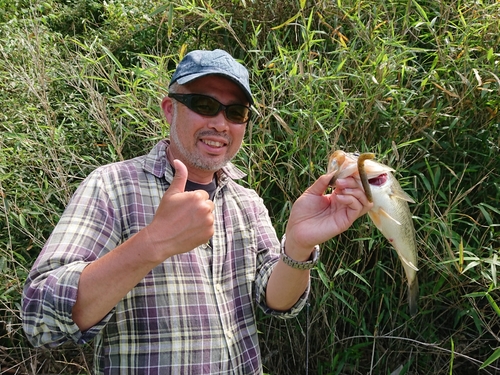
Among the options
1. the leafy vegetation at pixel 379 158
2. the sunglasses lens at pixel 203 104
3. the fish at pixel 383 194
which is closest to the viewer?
the fish at pixel 383 194

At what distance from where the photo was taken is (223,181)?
2.04 meters

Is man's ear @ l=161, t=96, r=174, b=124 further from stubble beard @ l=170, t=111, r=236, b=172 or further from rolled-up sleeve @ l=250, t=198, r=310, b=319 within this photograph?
rolled-up sleeve @ l=250, t=198, r=310, b=319

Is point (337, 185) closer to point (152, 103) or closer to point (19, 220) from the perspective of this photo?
point (152, 103)

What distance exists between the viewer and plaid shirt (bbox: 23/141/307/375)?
1.44 metres

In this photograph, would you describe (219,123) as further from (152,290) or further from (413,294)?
(413,294)

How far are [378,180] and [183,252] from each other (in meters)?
0.75

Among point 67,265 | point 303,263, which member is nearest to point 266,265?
point 303,263

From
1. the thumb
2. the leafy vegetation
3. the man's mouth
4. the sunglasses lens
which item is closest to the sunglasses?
the sunglasses lens

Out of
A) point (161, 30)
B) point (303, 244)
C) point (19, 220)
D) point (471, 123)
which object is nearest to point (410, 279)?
point (303, 244)

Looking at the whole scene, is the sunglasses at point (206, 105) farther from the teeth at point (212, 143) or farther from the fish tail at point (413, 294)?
the fish tail at point (413, 294)

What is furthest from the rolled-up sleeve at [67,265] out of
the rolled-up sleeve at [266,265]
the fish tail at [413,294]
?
the fish tail at [413,294]

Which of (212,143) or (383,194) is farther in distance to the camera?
(212,143)

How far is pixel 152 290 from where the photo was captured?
Result: 1671 millimetres

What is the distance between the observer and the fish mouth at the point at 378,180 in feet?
5.46
